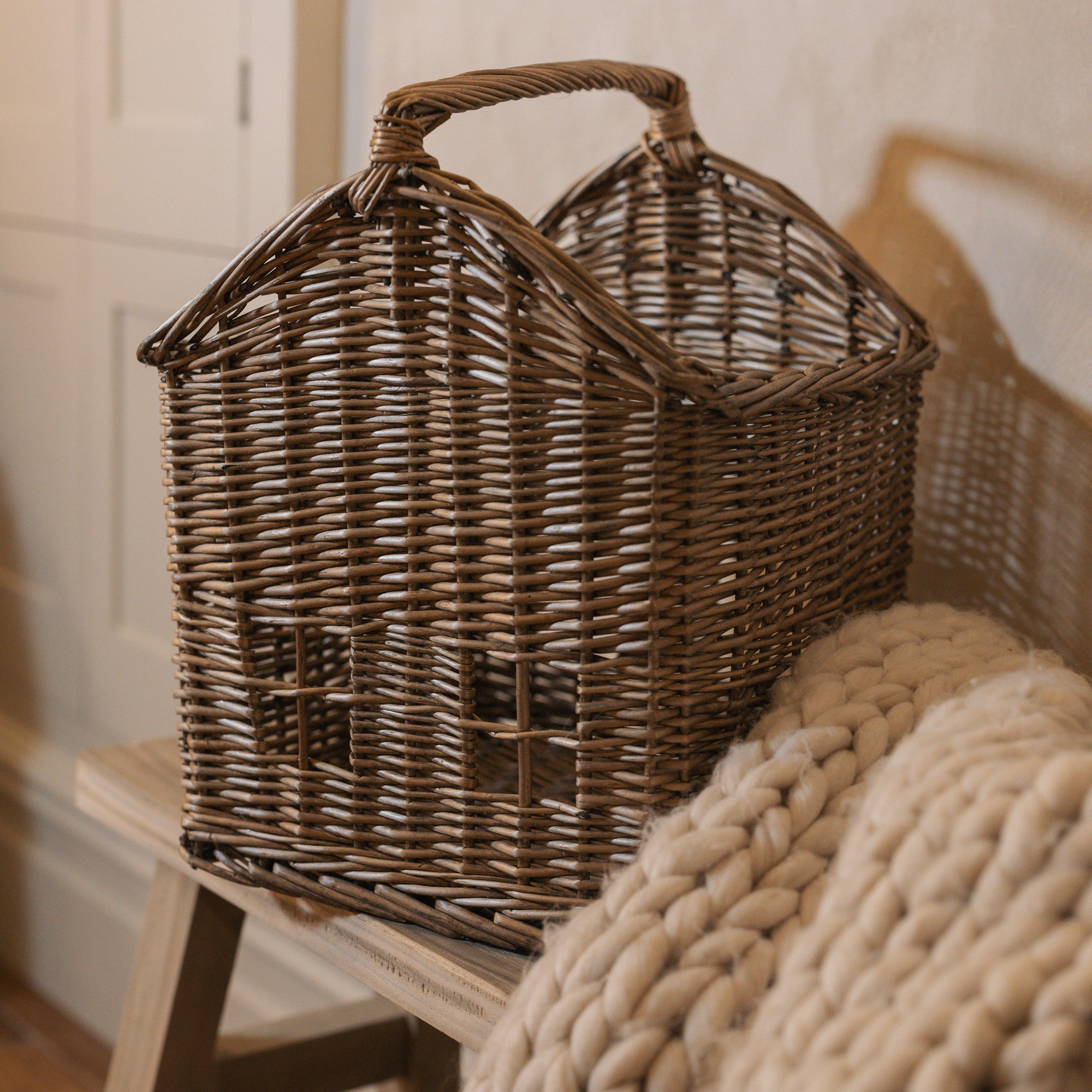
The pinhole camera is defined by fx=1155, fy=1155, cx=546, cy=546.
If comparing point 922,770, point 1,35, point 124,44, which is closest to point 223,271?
point 922,770

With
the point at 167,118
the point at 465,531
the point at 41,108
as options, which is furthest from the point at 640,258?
the point at 41,108

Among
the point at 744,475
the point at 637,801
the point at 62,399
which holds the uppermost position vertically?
the point at 744,475

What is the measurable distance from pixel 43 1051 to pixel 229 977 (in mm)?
854

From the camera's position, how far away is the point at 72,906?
1.44m

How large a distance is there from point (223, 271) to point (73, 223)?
887 mm

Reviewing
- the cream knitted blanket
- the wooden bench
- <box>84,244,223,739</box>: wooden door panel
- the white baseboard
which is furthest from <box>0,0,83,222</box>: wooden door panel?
the cream knitted blanket

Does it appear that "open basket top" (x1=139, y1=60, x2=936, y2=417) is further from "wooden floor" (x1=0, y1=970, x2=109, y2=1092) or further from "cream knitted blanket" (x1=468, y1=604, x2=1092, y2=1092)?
"wooden floor" (x1=0, y1=970, x2=109, y2=1092)

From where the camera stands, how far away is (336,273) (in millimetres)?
471

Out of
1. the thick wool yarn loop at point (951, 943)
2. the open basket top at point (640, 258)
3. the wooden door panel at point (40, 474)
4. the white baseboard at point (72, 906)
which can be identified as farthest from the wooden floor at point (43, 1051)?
the thick wool yarn loop at point (951, 943)

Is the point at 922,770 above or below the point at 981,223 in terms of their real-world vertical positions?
below

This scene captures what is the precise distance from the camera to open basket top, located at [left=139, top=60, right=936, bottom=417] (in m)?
0.42

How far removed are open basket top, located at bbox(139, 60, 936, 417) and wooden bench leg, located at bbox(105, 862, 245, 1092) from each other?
0.34 metres

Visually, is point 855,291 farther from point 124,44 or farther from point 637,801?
point 124,44

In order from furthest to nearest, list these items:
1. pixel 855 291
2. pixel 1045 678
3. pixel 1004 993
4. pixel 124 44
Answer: pixel 124 44
pixel 855 291
pixel 1045 678
pixel 1004 993
